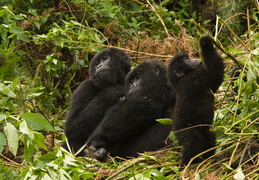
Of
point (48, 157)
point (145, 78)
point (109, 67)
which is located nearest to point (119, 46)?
point (109, 67)

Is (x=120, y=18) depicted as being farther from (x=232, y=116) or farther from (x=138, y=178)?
(x=138, y=178)

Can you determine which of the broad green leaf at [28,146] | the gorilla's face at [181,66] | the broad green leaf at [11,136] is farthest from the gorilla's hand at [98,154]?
the broad green leaf at [11,136]

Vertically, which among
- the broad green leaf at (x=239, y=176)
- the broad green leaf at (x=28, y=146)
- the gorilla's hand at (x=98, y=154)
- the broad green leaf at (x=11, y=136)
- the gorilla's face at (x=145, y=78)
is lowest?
the gorilla's hand at (x=98, y=154)

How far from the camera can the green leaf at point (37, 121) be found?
9.65 feet

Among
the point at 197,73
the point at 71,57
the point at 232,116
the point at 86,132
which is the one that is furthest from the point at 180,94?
the point at 71,57

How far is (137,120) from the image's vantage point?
4.43 metres

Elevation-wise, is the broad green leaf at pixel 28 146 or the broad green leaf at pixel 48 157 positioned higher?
the broad green leaf at pixel 28 146

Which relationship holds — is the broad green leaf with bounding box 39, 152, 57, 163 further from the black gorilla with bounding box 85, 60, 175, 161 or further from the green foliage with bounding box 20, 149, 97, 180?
the black gorilla with bounding box 85, 60, 175, 161

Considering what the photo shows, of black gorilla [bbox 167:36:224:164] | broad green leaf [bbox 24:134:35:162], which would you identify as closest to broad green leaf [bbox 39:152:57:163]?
broad green leaf [bbox 24:134:35:162]

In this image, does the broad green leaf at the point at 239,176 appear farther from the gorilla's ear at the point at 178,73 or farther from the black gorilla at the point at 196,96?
the gorilla's ear at the point at 178,73

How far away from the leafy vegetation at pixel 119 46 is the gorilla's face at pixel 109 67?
46cm

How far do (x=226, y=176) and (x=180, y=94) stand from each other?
2.47ft

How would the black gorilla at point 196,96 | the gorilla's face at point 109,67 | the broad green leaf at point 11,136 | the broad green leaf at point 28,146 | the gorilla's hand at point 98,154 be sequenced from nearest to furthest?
the broad green leaf at point 11,136 < the broad green leaf at point 28,146 < the black gorilla at point 196,96 < the gorilla's hand at point 98,154 < the gorilla's face at point 109,67

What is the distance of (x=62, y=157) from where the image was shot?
3.36 metres
